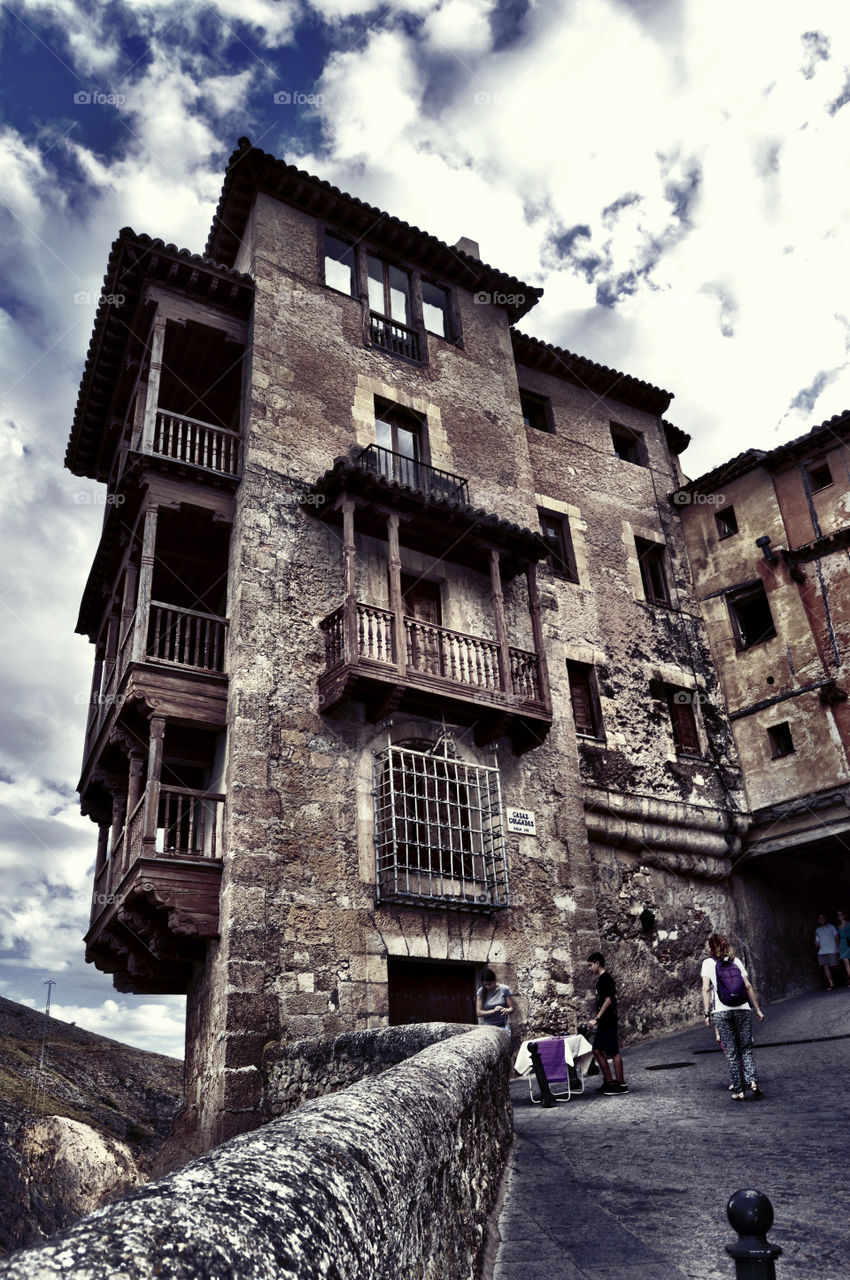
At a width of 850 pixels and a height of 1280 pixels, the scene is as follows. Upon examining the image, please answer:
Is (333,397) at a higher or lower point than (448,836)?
higher

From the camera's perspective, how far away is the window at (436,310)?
18.0 metres

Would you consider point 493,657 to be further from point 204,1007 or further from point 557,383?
point 557,383

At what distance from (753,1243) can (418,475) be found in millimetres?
14359

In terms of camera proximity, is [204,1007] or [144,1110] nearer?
[204,1007]

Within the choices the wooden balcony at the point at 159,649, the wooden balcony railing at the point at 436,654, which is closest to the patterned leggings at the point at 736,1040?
the wooden balcony railing at the point at 436,654

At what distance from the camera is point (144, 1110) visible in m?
15.0

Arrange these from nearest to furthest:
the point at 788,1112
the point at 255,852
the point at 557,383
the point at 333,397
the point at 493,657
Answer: the point at 788,1112
the point at 255,852
the point at 493,657
the point at 333,397
the point at 557,383

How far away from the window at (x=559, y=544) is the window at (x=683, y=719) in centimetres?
305

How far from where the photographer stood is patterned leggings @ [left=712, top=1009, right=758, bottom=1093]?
8078 millimetres

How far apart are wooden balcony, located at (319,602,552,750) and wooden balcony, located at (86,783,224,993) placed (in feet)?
7.78

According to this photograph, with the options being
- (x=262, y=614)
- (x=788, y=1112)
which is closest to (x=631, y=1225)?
(x=788, y=1112)

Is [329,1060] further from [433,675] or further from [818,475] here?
[818,475]

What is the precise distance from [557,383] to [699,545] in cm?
471

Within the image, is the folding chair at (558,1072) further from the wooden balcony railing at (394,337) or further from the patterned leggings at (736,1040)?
the wooden balcony railing at (394,337)
